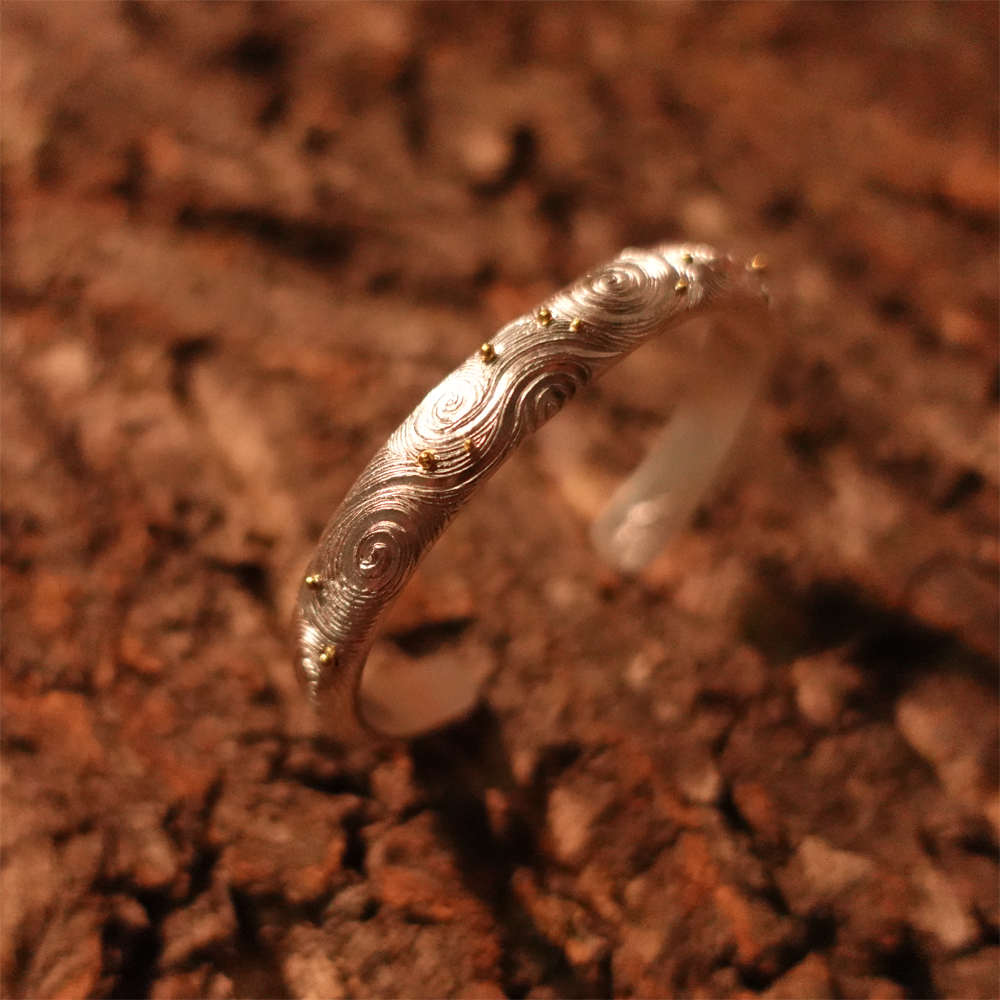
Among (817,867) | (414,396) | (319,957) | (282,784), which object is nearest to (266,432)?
(414,396)

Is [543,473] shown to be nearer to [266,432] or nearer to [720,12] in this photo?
[266,432]

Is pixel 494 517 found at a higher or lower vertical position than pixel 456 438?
higher

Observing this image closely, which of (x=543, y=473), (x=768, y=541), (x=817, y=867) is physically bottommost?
(x=817, y=867)

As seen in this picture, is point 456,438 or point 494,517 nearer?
point 456,438
